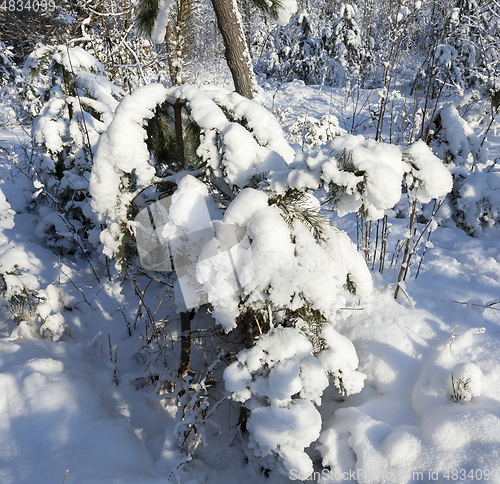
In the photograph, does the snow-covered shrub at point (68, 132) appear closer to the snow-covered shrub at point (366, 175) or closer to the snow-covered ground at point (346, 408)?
the snow-covered ground at point (346, 408)

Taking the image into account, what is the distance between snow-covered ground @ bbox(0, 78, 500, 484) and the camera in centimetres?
132

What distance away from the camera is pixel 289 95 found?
10.1 m

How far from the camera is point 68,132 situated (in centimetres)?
331

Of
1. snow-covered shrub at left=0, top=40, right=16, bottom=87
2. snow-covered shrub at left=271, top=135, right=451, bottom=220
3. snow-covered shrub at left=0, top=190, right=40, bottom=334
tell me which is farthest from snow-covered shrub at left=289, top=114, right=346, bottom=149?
snow-covered shrub at left=0, top=40, right=16, bottom=87

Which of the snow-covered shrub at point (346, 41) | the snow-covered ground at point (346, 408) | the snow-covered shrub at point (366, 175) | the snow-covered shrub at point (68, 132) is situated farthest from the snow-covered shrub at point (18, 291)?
the snow-covered shrub at point (346, 41)

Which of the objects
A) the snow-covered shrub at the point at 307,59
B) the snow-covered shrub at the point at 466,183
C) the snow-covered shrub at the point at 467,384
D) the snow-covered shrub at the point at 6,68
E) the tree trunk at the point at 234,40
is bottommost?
the snow-covered shrub at the point at 467,384

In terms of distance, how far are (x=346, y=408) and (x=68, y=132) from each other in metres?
3.58

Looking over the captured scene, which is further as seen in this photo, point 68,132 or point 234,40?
point 68,132

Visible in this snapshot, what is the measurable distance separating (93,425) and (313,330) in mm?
1189

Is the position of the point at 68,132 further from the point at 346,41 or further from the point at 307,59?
the point at 346,41

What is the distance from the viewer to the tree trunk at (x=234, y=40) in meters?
3.11

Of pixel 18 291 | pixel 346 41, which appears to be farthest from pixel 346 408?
pixel 346 41

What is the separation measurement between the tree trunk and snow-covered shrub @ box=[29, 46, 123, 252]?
1343 mm

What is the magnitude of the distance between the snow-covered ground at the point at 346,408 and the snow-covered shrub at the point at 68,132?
1370mm
